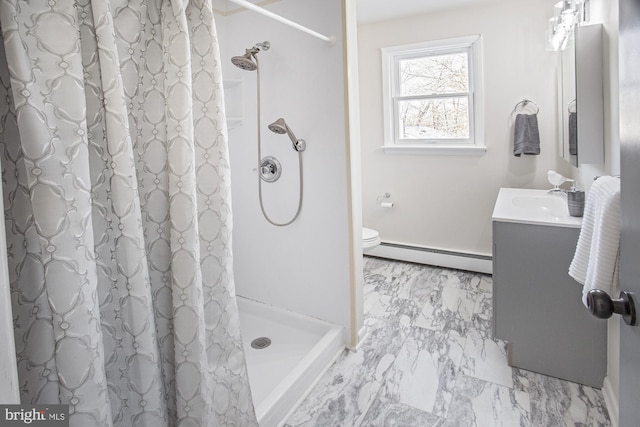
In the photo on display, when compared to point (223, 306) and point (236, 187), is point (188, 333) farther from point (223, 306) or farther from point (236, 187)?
point (236, 187)

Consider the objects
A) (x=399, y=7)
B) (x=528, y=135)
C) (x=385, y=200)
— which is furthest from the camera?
(x=385, y=200)

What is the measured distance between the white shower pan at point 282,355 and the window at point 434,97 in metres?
2.02

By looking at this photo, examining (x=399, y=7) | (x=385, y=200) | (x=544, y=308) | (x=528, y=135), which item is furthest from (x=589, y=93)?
(x=385, y=200)

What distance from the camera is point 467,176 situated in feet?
11.4

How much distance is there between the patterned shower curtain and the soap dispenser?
1.73 m

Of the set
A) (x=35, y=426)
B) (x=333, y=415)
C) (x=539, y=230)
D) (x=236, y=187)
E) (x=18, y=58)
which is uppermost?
(x=18, y=58)

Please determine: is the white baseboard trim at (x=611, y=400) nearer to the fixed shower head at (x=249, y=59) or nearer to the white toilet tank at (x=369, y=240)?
the white toilet tank at (x=369, y=240)

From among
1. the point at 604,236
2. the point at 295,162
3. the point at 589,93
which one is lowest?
the point at 604,236

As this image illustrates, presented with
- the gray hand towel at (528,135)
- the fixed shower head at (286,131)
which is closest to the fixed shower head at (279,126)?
the fixed shower head at (286,131)

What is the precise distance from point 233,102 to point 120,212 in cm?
164

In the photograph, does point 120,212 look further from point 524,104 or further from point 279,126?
point 524,104

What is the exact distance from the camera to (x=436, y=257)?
12.1 ft

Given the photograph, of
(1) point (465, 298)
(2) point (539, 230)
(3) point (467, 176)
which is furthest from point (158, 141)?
(3) point (467, 176)

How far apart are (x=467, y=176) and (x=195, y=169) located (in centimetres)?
280
